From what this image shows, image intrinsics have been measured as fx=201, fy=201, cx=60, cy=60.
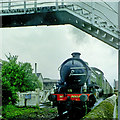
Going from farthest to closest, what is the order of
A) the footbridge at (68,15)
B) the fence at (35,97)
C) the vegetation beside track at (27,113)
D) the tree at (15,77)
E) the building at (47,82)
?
the fence at (35,97) < the building at (47,82) < the footbridge at (68,15) < the vegetation beside track at (27,113) < the tree at (15,77)

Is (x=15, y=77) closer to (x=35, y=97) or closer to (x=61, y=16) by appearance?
(x=35, y=97)

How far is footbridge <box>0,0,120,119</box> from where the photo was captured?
20.2ft

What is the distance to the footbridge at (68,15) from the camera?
6160 mm

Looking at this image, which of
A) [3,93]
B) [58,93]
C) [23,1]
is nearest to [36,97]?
[58,93]

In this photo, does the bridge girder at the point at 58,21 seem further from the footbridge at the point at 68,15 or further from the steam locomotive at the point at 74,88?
the steam locomotive at the point at 74,88

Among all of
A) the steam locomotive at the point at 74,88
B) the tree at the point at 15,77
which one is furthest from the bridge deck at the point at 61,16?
the tree at the point at 15,77

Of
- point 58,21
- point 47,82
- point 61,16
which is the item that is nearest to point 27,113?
point 47,82

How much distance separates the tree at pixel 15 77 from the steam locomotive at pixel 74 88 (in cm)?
92

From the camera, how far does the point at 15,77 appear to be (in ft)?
19.0

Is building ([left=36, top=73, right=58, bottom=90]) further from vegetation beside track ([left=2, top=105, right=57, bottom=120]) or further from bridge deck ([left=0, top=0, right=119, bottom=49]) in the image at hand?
bridge deck ([left=0, top=0, right=119, bottom=49])

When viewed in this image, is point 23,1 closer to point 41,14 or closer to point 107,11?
point 41,14

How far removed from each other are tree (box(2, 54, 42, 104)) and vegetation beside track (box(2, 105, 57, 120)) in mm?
328

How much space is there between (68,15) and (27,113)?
11.3 feet

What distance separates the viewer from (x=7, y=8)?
7102 millimetres
